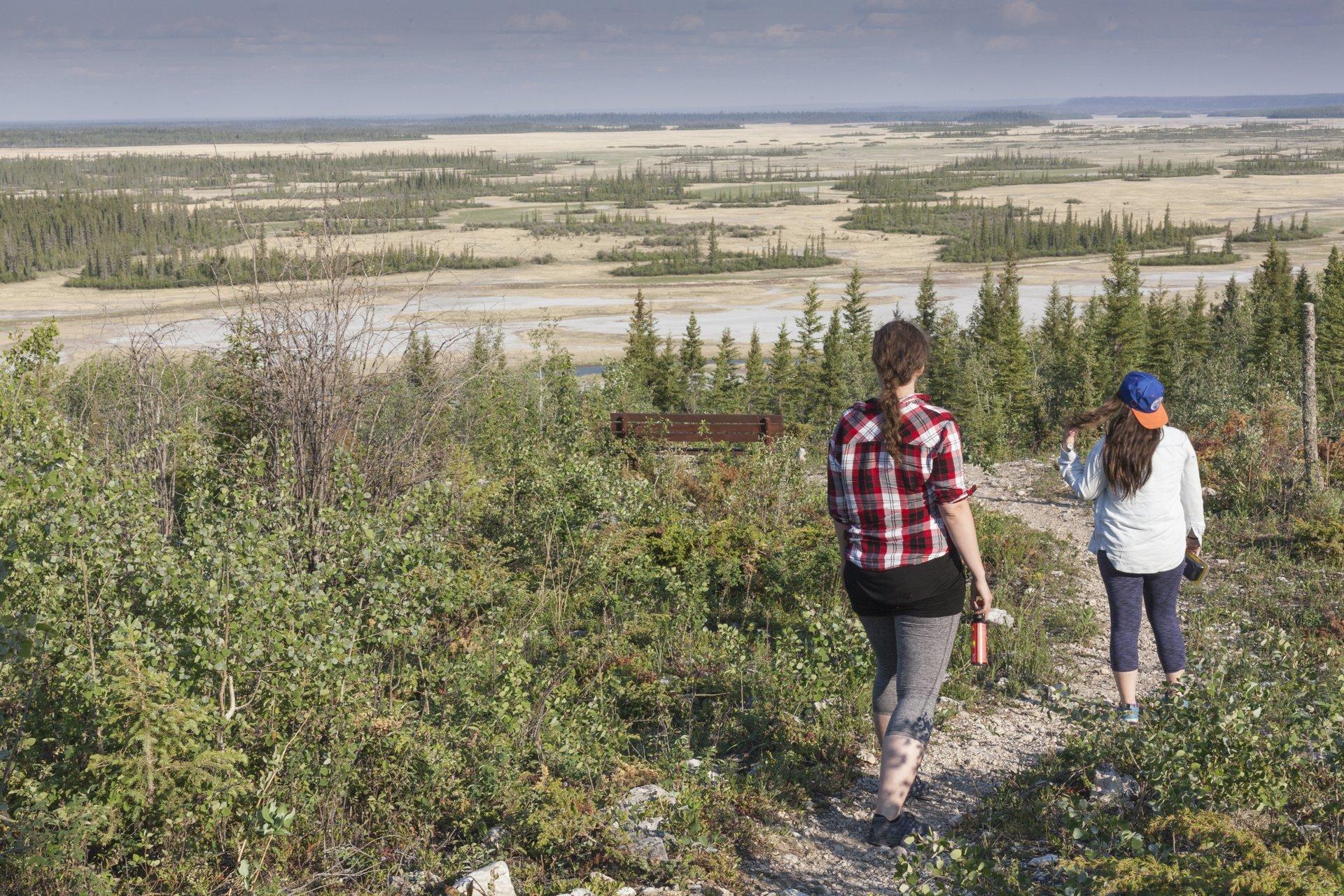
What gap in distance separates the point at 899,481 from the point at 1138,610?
1796 mm

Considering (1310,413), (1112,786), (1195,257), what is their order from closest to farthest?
(1112,786)
(1310,413)
(1195,257)

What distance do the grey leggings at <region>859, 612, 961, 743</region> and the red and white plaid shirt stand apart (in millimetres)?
293

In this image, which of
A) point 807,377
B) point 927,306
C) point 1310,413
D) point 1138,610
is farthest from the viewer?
point 927,306

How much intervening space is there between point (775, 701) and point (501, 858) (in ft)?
6.73

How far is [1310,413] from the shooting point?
10734 mm

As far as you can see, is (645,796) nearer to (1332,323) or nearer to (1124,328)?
(1332,323)

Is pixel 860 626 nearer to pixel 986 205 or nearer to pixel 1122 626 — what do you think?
pixel 1122 626

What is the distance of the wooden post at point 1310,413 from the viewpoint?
33.1ft

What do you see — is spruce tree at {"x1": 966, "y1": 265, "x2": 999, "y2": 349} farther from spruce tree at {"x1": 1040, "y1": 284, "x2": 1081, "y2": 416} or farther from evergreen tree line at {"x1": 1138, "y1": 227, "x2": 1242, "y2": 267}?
evergreen tree line at {"x1": 1138, "y1": 227, "x2": 1242, "y2": 267}

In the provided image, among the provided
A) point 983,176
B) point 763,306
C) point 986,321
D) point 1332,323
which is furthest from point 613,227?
point 1332,323

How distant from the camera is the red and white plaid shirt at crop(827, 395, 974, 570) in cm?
435

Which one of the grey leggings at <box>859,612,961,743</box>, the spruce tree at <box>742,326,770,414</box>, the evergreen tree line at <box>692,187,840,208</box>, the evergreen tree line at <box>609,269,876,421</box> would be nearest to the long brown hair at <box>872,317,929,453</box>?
the grey leggings at <box>859,612,961,743</box>

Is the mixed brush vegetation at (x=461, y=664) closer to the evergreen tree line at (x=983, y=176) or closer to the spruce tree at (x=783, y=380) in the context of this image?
the spruce tree at (x=783, y=380)

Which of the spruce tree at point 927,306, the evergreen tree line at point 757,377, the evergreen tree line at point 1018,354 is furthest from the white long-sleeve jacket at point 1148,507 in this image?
the spruce tree at point 927,306
